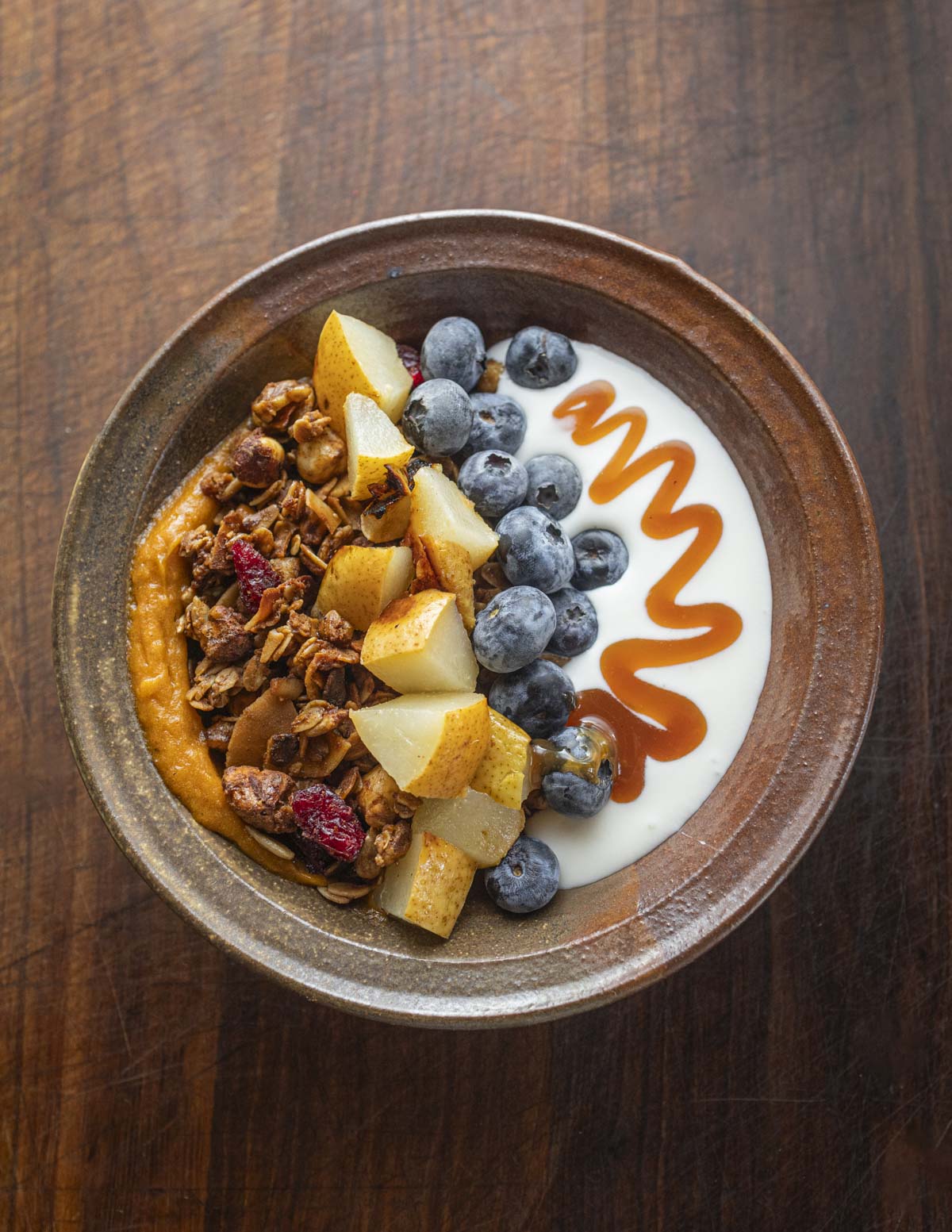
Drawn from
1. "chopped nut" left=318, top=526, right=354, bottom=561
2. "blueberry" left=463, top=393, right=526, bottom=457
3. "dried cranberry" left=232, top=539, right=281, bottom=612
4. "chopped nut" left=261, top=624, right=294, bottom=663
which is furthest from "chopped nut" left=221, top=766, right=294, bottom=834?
"blueberry" left=463, top=393, right=526, bottom=457

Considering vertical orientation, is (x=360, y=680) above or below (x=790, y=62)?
below

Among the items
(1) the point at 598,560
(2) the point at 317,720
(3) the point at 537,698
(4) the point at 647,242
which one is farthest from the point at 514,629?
(4) the point at 647,242

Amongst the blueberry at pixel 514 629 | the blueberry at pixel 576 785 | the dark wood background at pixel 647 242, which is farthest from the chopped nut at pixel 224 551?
the blueberry at pixel 576 785

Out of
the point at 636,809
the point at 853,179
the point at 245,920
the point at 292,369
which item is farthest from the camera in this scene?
the point at 853,179

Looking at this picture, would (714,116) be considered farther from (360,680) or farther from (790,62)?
(360,680)

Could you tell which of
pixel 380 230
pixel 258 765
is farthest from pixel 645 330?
pixel 258 765

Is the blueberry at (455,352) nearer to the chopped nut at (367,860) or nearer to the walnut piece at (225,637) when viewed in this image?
the walnut piece at (225,637)

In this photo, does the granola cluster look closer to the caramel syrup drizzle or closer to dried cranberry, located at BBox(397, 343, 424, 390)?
dried cranberry, located at BBox(397, 343, 424, 390)
